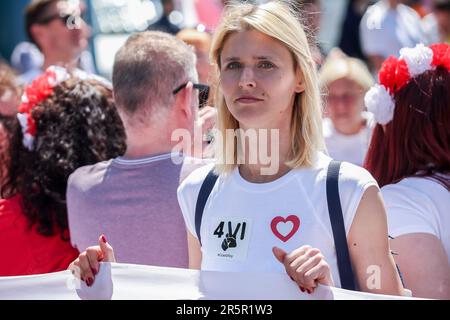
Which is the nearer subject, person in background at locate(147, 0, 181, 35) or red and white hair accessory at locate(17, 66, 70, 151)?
red and white hair accessory at locate(17, 66, 70, 151)

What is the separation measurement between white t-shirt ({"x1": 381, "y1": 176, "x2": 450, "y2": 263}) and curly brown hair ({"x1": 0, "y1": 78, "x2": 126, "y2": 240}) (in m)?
1.39

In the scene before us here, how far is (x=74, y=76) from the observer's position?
4078mm

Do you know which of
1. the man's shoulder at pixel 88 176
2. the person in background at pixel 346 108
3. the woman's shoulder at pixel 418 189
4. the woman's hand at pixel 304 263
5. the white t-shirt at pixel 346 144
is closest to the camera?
the woman's hand at pixel 304 263

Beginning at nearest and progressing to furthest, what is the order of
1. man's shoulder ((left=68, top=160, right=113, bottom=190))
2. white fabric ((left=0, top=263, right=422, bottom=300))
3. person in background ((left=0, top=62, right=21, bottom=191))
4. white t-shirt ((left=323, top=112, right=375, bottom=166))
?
1. white fabric ((left=0, top=263, right=422, bottom=300))
2. man's shoulder ((left=68, top=160, right=113, bottom=190))
3. person in background ((left=0, top=62, right=21, bottom=191))
4. white t-shirt ((left=323, top=112, right=375, bottom=166))

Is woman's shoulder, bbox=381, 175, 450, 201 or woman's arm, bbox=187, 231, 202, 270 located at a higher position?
woman's shoulder, bbox=381, 175, 450, 201

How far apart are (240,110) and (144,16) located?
22.9 ft

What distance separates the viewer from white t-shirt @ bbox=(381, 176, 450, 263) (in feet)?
9.82

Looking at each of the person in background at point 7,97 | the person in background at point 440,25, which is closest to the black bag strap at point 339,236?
the person in background at point 7,97

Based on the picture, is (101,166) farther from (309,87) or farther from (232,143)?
(309,87)

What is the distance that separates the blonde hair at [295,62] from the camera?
2.78 meters

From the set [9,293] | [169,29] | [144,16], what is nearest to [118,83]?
[9,293]

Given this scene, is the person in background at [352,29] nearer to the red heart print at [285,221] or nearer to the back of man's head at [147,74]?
the back of man's head at [147,74]

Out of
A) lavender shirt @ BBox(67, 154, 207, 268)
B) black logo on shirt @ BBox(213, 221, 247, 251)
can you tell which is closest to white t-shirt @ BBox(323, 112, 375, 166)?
lavender shirt @ BBox(67, 154, 207, 268)

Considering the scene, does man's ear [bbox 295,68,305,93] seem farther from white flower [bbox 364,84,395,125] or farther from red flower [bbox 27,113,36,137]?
red flower [bbox 27,113,36,137]
